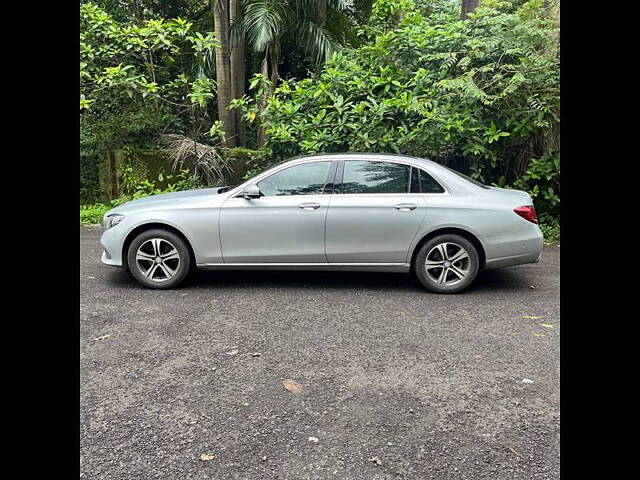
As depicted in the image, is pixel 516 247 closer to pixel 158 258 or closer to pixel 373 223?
pixel 373 223

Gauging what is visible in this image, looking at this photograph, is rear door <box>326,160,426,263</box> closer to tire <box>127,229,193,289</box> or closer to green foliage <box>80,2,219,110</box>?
tire <box>127,229,193,289</box>

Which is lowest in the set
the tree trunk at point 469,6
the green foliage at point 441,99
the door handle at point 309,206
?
the door handle at point 309,206

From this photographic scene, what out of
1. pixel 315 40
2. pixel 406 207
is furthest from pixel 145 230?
pixel 315 40

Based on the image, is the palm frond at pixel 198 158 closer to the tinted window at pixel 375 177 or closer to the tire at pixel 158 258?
the tire at pixel 158 258

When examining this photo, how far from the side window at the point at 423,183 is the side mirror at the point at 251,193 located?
165 cm

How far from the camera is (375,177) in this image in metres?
5.66

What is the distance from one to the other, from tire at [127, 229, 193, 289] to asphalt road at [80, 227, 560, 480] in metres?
0.17

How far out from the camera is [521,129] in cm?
827

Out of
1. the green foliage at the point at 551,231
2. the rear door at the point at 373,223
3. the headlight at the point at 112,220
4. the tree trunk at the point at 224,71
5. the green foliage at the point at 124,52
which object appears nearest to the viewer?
the rear door at the point at 373,223

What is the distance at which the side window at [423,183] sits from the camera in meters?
5.60

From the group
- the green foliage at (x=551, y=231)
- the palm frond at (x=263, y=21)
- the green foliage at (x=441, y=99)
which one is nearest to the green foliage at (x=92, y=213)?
the green foliage at (x=441, y=99)

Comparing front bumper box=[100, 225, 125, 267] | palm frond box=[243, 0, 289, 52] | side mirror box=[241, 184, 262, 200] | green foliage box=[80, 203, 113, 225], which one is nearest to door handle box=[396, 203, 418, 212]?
side mirror box=[241, 184, 262, 200]

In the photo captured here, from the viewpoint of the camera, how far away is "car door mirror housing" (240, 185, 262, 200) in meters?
5.51
